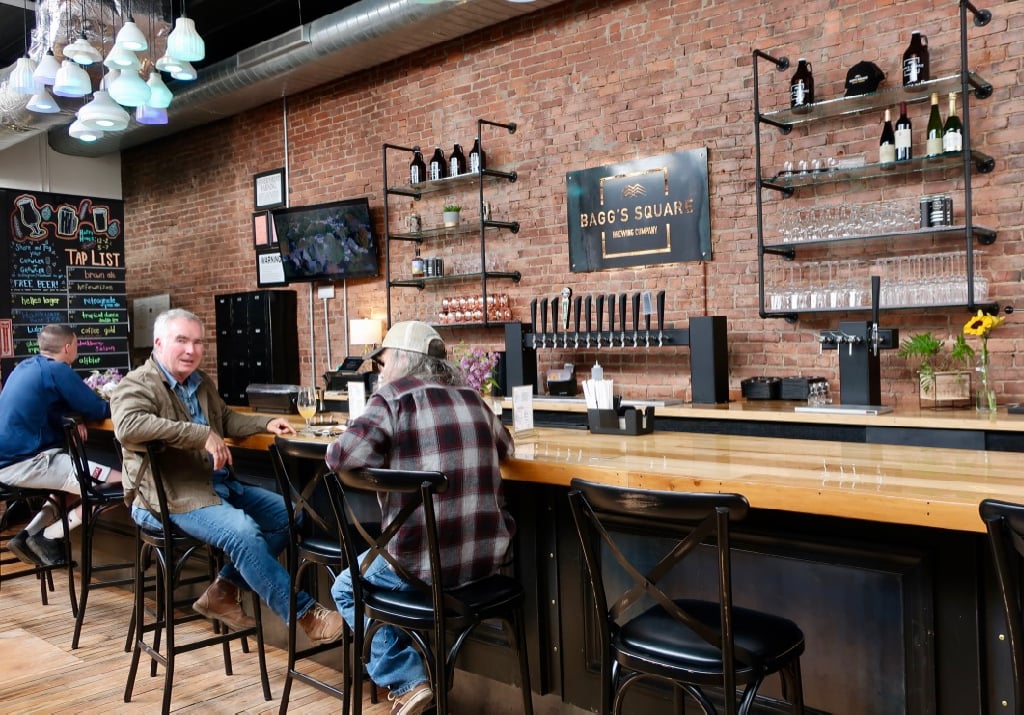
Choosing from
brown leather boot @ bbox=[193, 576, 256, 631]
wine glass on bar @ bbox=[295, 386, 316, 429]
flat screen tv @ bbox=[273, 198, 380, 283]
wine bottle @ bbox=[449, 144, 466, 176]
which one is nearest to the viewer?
brown leather boot @ bbox=[193, 576, 256, 631]

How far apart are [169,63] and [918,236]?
161 inches

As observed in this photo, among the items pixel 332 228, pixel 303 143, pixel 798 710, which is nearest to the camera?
pixel 798 710

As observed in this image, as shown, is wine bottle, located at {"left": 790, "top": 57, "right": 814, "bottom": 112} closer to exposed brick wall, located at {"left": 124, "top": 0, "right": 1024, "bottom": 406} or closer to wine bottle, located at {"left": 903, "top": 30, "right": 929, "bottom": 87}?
exposed brick wall, located at {"left": 124, "top": 0, "right": 1024, "bottom": 406}

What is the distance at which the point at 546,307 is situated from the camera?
5992 mm

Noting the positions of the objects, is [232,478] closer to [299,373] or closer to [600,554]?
[600,554]

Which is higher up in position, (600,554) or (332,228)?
(332,228)

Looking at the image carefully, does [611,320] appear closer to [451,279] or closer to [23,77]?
[451,279]

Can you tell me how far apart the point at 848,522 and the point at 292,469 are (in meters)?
2.34

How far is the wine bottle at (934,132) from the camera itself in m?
4.47

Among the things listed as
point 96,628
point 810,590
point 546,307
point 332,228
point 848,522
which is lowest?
point 96,628

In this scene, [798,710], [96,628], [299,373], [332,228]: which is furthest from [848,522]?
[299,373]

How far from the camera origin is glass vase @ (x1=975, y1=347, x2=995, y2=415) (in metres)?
4.24

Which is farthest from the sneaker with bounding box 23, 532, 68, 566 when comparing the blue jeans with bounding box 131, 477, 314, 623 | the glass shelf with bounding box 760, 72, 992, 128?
the glass shelf with bounding box 760, 72, 992, 128

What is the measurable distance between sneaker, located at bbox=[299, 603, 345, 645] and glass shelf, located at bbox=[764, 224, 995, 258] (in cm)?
326
